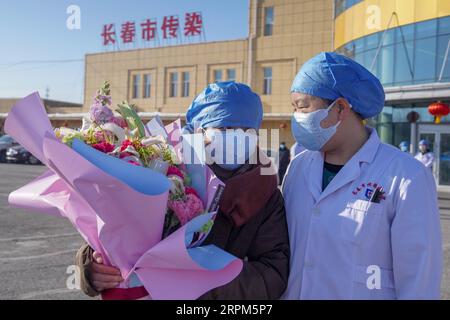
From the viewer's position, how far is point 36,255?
644 centimetres

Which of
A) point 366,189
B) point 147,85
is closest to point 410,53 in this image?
point 366,189

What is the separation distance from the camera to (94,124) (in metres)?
2.04

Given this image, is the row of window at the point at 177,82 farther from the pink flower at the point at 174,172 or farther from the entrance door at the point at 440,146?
the pink flower at the point at 174,172

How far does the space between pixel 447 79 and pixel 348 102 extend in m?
17.8

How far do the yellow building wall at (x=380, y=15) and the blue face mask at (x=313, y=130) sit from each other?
18004mm

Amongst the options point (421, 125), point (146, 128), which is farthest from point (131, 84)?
point (146, 128)

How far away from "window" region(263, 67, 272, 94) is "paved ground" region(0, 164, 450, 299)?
20.5 m

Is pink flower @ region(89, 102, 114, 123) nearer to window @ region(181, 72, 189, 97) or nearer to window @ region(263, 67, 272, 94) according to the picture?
window @ region(263, 67, 272, 94)

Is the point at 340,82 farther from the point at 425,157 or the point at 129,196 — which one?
the point at 425,157

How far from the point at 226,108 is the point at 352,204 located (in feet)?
2.22

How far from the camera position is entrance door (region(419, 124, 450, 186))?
19.5 meters

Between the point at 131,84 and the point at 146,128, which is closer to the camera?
the point at 146,128

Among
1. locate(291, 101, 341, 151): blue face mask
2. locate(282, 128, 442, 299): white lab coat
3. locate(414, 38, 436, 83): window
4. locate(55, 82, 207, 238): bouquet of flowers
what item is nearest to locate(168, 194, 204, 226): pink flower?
locate(55, 82, 207, 238): bouquet of flowers
